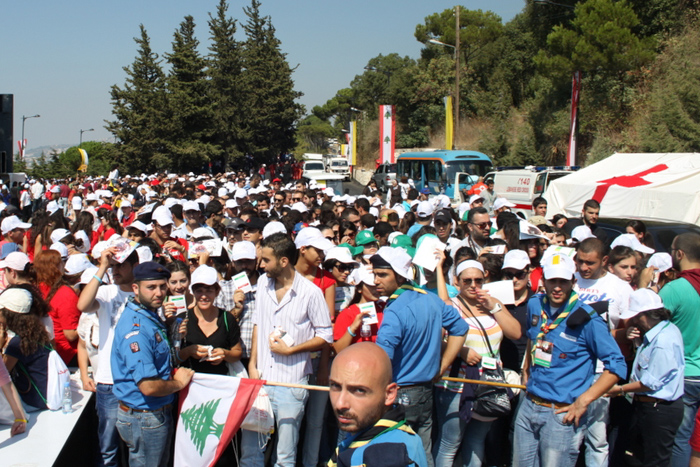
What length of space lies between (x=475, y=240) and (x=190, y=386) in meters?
4.22

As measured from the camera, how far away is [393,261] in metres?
3.90

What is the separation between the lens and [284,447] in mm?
4312

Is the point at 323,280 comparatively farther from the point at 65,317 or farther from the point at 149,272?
the point at 65,317

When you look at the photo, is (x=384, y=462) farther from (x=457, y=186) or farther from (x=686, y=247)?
(x=457, y=186)

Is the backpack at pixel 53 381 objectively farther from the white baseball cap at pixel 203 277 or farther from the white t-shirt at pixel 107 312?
the white baseball cap at pixel 203 277

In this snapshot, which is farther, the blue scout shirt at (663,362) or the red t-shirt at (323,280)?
the red t-shirt at (323,280)

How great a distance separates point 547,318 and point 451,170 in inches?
900

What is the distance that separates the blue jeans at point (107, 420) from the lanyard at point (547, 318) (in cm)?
309

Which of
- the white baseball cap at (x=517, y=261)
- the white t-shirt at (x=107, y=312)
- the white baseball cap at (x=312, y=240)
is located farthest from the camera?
the white baseball cap at (x=312, y=240)

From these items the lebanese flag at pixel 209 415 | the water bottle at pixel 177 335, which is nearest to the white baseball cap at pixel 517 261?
the lebanese flag at pixel 209 415

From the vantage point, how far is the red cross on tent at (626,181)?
1378cm

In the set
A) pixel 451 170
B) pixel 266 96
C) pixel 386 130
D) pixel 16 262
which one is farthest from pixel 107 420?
pixel 266 96

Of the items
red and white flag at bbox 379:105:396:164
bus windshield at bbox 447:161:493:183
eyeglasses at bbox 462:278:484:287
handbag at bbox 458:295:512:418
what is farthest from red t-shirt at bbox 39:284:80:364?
red and white flag at bbox 379:105:396:164

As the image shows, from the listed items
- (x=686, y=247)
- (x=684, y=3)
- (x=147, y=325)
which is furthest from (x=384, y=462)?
(x=684, y=3)
